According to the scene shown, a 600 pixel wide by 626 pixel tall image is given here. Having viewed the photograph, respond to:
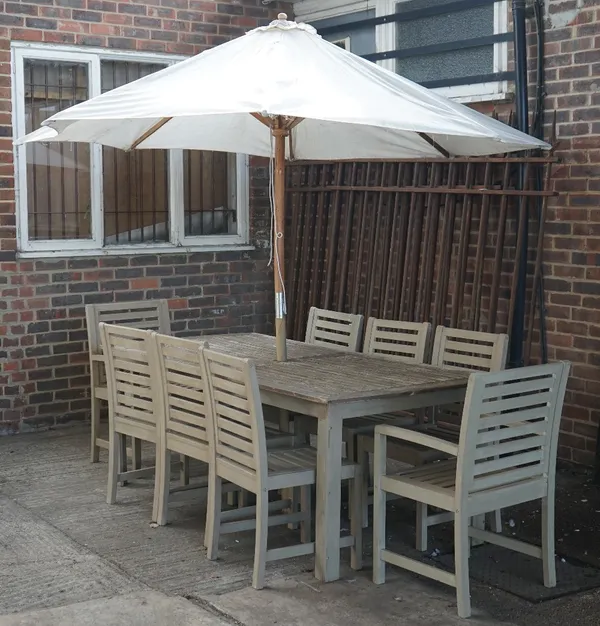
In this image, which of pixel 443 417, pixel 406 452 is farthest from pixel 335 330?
pixel 406 452

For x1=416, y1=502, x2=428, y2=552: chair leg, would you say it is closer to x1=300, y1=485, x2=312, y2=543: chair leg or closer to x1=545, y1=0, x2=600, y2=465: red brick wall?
x1=300, y1=485, x2=312, y2=543: chair leg

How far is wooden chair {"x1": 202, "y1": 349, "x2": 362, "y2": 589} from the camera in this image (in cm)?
403

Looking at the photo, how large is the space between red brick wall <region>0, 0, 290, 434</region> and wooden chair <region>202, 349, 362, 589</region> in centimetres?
285

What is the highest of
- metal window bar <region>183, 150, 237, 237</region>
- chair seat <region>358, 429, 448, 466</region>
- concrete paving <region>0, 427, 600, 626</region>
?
metal window bar <region>183, 150, 237, 237</region>

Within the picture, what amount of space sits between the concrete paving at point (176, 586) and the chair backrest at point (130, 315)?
4.21ft

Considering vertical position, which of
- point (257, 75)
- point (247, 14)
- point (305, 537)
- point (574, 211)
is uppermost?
point (247, 14)

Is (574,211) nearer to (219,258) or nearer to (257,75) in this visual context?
(257,75)

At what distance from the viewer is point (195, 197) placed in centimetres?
764

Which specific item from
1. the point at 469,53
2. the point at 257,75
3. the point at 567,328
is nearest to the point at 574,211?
the point at 567,328

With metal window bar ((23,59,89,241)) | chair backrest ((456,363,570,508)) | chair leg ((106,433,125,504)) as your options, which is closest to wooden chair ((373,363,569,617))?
chair backrest ((456,363,570,508))

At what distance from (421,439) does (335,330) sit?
2.04 meters

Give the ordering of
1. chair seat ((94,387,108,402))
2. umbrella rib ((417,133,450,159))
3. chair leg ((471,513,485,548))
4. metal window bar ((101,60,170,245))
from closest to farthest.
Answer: chair leg ((471,513,485,548)), umbrella rib ((417,133,450,159)), chair seat ((94,387,108,402)), metal window bar ((101,60,170,245))

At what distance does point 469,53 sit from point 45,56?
9.06 feet

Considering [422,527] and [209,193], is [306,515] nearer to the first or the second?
[422,527]
